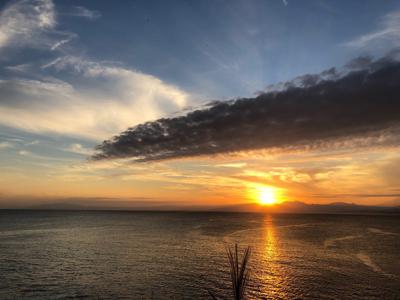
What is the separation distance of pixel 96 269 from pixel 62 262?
9605 millimetres

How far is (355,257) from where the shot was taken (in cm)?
6256

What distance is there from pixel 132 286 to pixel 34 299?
420 inches

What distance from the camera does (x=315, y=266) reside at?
5362 centimetres

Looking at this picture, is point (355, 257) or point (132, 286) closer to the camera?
point (132, 286)

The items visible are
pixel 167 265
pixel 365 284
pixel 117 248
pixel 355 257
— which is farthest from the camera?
pixel 117 248

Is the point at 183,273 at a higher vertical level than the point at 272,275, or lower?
higher

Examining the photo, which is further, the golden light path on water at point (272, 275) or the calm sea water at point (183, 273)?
the golden light path on water at point (272, 275)

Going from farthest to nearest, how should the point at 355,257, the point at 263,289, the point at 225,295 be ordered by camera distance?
the point at 355,257 → the point at 263,289 → the point at 225,295

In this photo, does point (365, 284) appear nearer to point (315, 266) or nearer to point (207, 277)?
point (315, 266)

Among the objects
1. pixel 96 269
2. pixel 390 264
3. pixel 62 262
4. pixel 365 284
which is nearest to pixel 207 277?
pixel 96 269

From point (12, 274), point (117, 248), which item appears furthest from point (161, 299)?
point (117, 248)

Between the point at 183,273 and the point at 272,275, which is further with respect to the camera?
the point at 183,273

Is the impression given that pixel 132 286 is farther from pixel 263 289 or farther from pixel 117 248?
pixel 117 248

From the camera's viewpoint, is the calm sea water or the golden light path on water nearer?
the calm sea water
